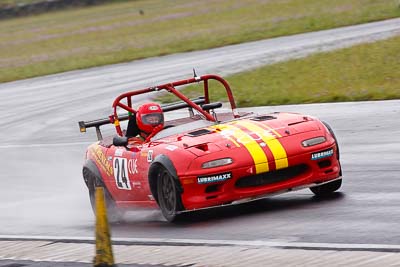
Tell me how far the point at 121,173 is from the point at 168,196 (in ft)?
3.05

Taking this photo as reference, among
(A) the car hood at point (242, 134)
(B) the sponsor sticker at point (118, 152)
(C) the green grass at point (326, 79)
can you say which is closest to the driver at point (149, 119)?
(B) the sponsor sticker at point (118, 152)

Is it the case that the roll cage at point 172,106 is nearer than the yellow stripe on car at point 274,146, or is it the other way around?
the yellow stripe on car at point 274,146

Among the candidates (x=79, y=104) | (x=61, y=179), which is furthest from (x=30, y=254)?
(x=79, y=104)

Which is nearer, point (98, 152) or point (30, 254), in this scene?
point (30, 254)

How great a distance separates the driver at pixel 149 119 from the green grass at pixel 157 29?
70.1ft

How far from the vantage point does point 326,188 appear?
952cm

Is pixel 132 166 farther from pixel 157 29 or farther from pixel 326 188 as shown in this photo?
pixel 157 29

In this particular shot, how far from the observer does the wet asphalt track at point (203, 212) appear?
318 inches

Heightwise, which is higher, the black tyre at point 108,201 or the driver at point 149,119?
the driver at point 149,119

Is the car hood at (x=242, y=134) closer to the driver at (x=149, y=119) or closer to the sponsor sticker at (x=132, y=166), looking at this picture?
the sponsor sticker at (x=132, y=166)

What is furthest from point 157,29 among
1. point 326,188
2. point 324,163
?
point 324,163

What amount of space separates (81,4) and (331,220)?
58923 mm

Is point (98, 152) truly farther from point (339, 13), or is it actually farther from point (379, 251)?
point (339, 13)

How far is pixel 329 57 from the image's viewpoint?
897 inches
